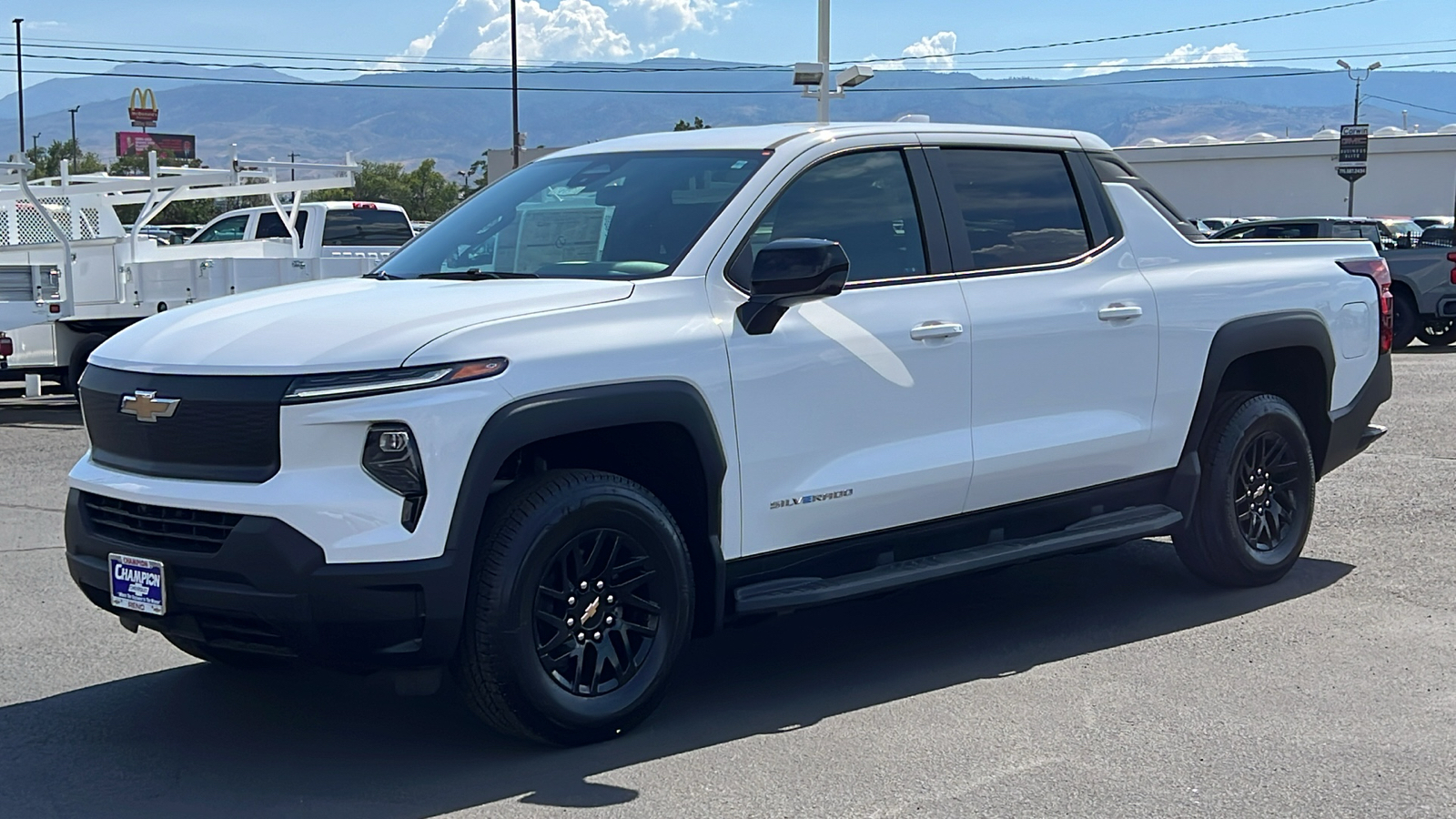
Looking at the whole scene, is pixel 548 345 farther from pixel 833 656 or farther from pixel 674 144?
pixel 833 656

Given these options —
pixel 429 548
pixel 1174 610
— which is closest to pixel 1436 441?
pixel 1174 610

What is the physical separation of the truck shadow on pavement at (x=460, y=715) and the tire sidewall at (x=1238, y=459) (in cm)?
17

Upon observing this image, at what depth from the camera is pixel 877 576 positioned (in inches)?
216

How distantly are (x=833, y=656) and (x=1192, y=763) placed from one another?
1.62m

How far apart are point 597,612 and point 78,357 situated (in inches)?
416

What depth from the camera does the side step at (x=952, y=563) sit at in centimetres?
523

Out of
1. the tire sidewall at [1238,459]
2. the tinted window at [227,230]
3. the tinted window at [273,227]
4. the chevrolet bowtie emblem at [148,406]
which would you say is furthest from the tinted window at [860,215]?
the tinted window at [227,230]

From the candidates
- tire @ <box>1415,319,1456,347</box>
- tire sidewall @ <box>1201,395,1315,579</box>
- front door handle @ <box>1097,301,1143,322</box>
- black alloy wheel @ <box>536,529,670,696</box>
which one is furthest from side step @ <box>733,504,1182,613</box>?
tire @ <box>1415,319,1456,347</box>

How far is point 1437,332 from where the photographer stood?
72.5 ft

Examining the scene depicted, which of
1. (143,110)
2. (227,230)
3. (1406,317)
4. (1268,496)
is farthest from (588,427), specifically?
(143,110)

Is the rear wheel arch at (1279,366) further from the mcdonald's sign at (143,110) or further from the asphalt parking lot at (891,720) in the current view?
the mcdonald's sign at (143,110)

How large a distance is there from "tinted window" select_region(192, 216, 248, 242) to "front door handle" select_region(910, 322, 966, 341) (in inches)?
596

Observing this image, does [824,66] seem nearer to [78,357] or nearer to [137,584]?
[78,357]

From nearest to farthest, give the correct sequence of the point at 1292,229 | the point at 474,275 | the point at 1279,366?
the point at 474,275 < the point at 1279,366 < the point at 1292,229
